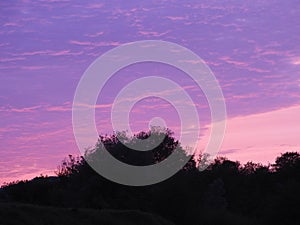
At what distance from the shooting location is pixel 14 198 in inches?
2906

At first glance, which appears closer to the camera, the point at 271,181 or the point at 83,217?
the point at 83,217

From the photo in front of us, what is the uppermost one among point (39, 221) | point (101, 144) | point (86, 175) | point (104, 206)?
point (101, 144)

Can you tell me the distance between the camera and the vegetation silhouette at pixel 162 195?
66.1 m

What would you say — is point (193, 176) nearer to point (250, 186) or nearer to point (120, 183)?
point (120, 183)

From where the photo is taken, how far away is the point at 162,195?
67.2 meters

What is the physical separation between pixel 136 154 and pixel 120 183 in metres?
10.4

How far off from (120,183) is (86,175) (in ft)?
20.9

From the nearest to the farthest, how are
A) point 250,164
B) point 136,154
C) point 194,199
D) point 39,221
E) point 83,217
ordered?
point 39,221, point 83,217, point 194,199, point 136,154, point 250,164

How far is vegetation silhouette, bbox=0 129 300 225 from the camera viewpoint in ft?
217

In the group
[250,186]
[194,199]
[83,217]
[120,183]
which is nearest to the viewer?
[83,217]

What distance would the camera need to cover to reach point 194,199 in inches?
2645

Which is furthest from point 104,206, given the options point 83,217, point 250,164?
point 250,164

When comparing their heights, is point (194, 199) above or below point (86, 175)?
below

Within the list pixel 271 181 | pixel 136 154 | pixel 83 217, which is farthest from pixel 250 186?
pixel 83 217
